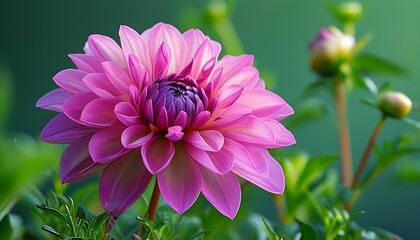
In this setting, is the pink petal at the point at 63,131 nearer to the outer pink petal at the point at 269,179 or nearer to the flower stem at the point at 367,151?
the outer pink petal at the point at 269,179

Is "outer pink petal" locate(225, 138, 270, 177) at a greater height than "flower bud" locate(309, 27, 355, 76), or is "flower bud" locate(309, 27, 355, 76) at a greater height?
"outer pink petal" locate(225, 138, 270, 177)

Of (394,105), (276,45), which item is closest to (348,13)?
(394,105)

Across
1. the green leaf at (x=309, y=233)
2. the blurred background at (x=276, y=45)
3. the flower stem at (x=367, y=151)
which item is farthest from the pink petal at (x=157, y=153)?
the blurred background at (x=276, y=45)

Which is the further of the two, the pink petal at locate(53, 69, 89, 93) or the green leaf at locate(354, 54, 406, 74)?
the green leaf at locate(354, 54, 406, 74)

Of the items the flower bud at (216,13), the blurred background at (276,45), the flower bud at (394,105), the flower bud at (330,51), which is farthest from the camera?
the blurred background at (276,45)

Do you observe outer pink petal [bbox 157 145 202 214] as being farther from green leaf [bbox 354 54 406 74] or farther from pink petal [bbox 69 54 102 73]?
green leaf [bbox 354 54 406 74]

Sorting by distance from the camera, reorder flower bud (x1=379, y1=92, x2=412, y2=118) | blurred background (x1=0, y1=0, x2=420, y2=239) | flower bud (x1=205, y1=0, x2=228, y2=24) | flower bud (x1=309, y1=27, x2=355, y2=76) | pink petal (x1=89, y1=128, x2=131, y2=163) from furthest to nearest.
A: blurred background (x1=0, y1=0, x2=420, y2=239), flower bud (x1=205, y1=0, x2=228, y2=24), flower bud (x1=309, y1=27, x2=355, y2=76), flower bud (x1=379, y1=92, x2=412, y2=118), pink petal (x1=89, y1=128, x2=131, y2=163)

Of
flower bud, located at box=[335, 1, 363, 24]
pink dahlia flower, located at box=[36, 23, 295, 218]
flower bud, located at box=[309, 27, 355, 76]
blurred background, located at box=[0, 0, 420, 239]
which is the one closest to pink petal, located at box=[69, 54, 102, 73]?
pink dahlia flower, located at box=[36, 23, 295, 218]
